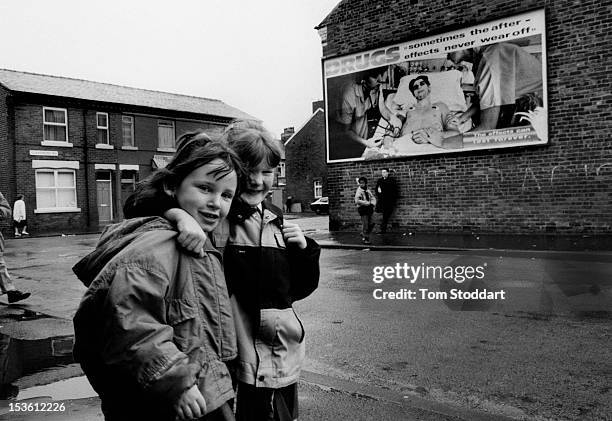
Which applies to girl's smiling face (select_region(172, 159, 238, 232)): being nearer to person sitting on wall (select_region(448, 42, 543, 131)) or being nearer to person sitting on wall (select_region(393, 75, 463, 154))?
person sitting on wall (select_region(448, 42, 543, 131))

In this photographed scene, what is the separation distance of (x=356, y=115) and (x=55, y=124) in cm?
1679

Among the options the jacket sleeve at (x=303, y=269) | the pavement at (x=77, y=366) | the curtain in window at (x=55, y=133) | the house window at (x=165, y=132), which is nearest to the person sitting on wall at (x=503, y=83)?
the pavement at (x=77, y=366)

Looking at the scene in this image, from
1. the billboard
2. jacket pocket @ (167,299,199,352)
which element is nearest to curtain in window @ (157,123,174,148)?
the billboard

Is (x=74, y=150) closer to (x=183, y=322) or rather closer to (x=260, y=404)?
(x=260, y=404)

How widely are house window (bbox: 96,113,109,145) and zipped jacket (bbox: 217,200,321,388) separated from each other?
91.3 ft

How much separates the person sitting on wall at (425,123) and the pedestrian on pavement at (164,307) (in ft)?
44.7

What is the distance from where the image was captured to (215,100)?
38219 mm

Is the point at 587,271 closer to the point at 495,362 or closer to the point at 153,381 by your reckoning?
the point at 495,362

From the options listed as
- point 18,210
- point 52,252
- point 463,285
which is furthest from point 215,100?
point 463,285

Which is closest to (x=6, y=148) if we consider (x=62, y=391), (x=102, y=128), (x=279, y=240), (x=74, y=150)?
(x=74, y=150)

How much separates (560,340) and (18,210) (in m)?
23.2

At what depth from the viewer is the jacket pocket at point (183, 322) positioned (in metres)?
1.69

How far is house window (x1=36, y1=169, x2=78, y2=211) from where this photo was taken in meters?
25.2

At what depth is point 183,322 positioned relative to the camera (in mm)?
1700
